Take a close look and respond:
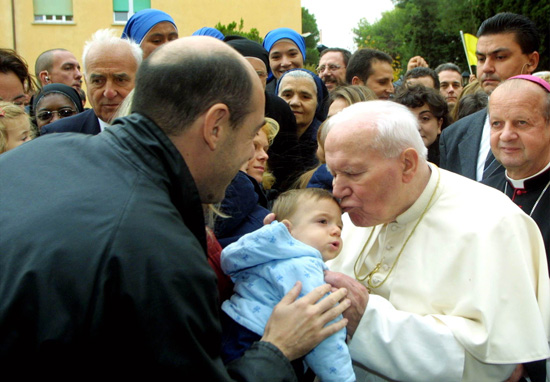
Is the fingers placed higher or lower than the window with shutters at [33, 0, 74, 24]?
lower

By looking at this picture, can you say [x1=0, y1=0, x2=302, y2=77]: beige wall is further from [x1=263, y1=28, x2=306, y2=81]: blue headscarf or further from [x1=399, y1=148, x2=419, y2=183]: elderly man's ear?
[x1=399, y1=148, x2=419, y2=183]: elderly man's ear

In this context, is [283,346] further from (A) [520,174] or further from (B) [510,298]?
(A) [520,174]

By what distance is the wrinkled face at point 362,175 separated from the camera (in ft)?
9.66

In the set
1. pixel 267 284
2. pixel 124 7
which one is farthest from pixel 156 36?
pixel 124 7

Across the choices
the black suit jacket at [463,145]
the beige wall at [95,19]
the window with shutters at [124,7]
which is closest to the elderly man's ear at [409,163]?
the black suit jacket at [463,145]

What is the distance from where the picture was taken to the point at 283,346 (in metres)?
2.27

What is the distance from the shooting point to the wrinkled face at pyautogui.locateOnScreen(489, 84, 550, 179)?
3.71 m

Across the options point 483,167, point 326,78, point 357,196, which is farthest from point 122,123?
point 326,78

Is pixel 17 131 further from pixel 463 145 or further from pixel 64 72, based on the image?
pixel 64 72

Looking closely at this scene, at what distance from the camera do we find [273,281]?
2.52 meters

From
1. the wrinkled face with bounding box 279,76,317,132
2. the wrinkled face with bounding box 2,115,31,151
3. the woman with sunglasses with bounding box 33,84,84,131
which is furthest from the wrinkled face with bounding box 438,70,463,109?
the wrinkled face with bounding box 2,115,31,151

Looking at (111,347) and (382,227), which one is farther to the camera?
(382,227)

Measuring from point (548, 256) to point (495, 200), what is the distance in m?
0.63

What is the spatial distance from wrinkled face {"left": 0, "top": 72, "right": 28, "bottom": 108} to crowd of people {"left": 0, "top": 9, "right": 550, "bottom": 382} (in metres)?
0.02
